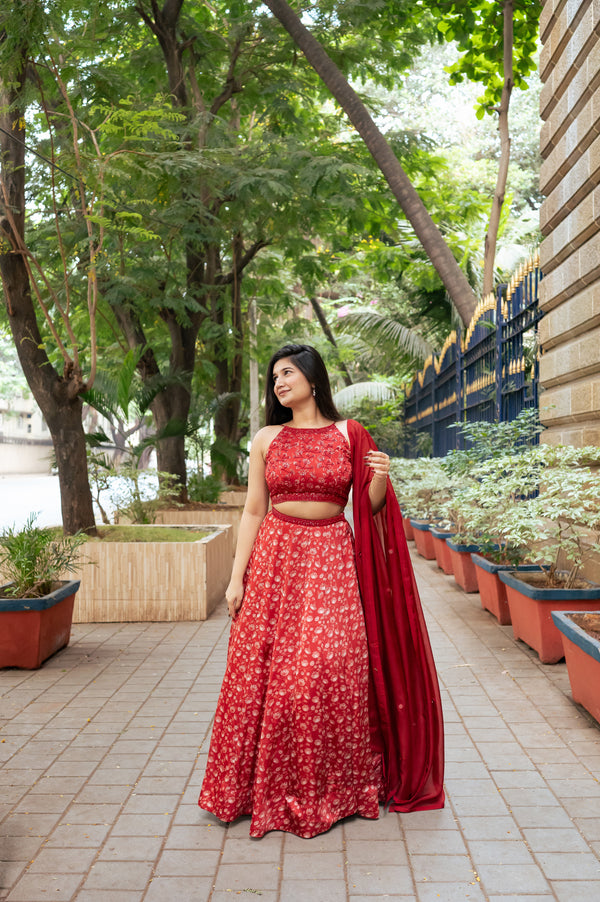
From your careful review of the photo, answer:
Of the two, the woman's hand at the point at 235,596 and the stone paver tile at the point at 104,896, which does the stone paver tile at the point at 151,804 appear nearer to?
the stone paver tile at the point at 104,896

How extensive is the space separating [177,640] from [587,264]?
4316 millimetres

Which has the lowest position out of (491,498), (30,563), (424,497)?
(30,563)

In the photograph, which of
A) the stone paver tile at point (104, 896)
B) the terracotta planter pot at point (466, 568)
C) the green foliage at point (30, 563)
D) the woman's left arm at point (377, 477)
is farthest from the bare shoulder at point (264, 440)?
the terracotta planter pot at point (466, 568)

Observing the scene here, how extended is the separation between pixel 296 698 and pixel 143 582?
4477 millimetres

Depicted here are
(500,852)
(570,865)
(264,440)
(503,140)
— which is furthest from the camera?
(503,140)

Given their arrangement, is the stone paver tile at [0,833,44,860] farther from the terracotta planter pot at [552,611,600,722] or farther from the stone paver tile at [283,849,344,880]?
the terracotta planter pot at [552,611,600,722]

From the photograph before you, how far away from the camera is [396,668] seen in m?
3.69

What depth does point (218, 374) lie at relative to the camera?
52.2ft

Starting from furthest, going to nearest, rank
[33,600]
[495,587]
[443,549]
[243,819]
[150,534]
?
[443,549], [150,534], [495,587], [33,600], [243,819]

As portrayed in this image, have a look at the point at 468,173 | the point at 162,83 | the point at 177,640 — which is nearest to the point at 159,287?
the point at 162,83

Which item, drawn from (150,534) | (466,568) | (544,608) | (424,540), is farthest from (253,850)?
(424,540)

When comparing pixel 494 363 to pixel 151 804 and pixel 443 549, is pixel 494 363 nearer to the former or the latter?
pixel 443 549

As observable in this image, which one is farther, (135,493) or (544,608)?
(135,493)

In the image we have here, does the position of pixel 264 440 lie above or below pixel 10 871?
above
